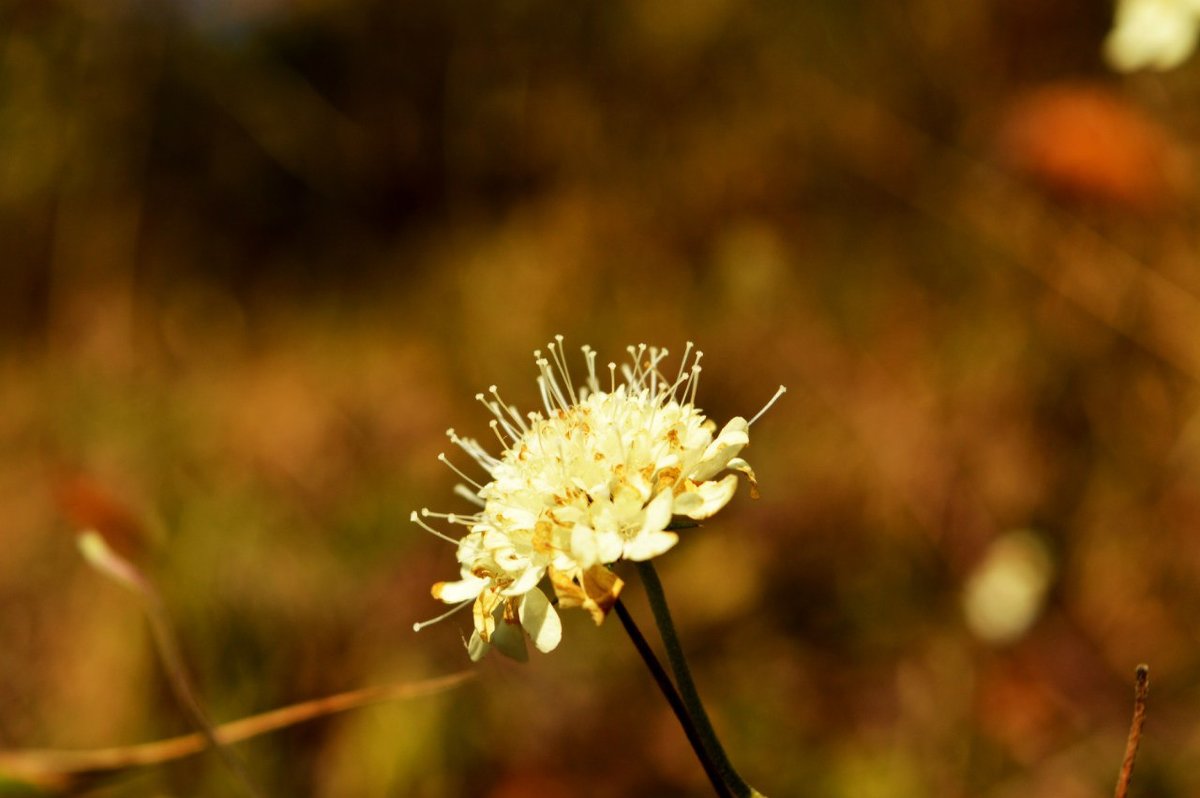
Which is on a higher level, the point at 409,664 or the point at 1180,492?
the point at 409,664

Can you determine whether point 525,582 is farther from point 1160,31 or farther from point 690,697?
point 1160,31

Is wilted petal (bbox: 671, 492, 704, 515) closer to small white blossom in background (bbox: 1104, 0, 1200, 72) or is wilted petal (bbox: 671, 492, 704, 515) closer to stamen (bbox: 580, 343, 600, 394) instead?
stamen (bbox: 580, 343, 600, 394)

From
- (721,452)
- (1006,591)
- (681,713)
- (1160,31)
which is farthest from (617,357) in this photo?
(681,713)

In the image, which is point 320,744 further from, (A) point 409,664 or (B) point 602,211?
(B) point 602,211

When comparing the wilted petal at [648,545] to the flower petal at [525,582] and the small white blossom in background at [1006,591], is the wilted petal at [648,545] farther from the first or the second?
the small white blossom in background at [1006,591]

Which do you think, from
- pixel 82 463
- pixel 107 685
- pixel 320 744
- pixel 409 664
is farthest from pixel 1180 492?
pixel 82 463

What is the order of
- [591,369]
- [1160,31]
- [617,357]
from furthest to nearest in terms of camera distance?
[617,357] → [1160,31] → [591,369]

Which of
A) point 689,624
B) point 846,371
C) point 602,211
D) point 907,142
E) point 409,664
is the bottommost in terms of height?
point 689,624
